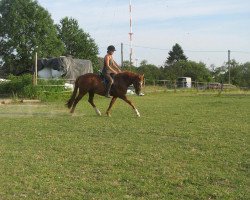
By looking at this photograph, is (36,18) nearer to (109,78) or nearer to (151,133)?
(109,78)

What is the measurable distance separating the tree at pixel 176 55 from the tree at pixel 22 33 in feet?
130

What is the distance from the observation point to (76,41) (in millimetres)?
69938

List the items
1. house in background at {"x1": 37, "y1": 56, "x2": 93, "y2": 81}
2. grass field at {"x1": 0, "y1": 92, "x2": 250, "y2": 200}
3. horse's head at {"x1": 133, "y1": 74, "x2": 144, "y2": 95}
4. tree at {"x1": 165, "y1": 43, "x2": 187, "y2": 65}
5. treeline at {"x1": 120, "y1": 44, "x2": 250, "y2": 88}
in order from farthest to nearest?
tree at {"x1": 165, "y1": 43, "x2": 187, "y2": 65} → treeline at {"x1": 120, "y1": 44, "x2": 250, "y2": 88} → house in background at {"x1": 37, "y1": 56, "x2": 93, "y2": 81} → horse's head at {"x1": 133, "y1": 74, "x2": 144, "y2": 95} → grass field at {"x1": 0, "y1": 92, "x2": 250, "y2": 200}

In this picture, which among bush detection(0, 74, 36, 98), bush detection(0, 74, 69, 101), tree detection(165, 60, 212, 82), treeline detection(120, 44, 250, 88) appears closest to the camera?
bush detection(0, 74, 69, 101)

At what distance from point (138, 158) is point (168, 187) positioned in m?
1.74

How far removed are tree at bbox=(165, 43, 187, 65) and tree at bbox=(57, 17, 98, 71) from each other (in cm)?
2819

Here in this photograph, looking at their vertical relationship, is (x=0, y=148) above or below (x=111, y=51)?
below

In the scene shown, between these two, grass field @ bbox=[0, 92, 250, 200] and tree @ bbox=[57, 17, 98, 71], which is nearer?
grass field @ bbox=[0, 92, 250, 200]

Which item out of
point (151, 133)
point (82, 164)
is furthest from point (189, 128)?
point (82, 164)

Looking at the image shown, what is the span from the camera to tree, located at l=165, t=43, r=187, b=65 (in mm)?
94000

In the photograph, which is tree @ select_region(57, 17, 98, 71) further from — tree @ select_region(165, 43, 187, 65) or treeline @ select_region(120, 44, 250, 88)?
tree @ select_region(165, 43, 187, 65)

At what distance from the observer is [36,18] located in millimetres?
60188

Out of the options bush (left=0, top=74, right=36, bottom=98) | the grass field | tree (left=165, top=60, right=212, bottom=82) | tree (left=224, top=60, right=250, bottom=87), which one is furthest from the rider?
tree (left=165, top=60, right=212, bottom=82)

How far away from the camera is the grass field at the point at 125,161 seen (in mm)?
5711
